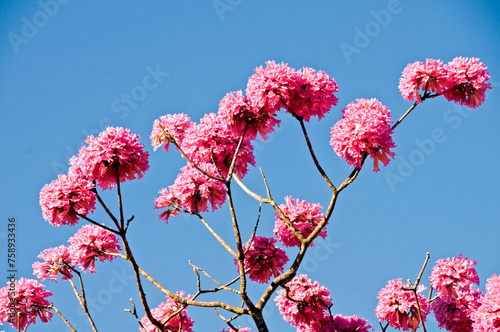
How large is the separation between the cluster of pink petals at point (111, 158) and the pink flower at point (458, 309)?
5.79 m

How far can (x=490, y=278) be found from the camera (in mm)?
8422

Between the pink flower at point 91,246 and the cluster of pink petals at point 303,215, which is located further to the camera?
the cluster of pink petals at point 303,215

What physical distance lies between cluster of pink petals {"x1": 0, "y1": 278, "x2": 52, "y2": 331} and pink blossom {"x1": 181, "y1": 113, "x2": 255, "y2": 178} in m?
3.37

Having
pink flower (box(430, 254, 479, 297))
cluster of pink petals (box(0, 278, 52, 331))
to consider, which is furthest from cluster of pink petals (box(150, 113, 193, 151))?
pink flower (box(430, 254, 479, 297))

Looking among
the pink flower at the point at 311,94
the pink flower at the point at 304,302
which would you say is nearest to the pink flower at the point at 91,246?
the pink flower at the point at 304,302

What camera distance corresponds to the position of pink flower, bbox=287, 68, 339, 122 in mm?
6875

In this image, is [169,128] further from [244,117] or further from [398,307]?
[398,307]

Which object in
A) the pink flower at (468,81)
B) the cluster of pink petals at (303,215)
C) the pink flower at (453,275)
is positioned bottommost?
the pink flower at (453,275)

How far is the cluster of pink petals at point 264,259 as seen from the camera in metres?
7.41

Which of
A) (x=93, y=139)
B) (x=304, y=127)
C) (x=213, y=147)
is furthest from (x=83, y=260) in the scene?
(x=304, y=127)

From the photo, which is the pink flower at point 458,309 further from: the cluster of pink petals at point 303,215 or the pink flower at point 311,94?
the pink flower at point 311,94

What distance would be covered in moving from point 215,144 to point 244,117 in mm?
557

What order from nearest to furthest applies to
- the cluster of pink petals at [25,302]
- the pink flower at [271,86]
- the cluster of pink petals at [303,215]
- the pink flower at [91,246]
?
the pink flower at [271,86] < the pink flower at [91,246] < the cluster of pink petals at [303,215] < the cluster of pink petals at [25,302]

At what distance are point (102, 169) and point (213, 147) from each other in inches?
60.7
